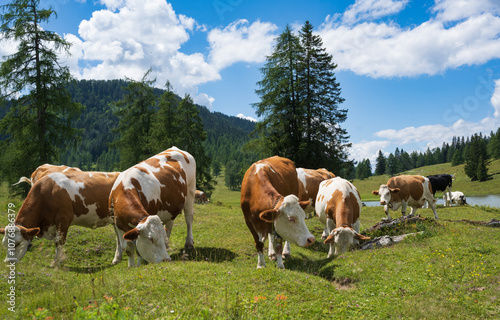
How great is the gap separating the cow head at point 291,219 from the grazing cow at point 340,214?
1.80 m

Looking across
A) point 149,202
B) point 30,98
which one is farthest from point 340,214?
point 30,98

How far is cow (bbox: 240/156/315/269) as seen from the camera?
6660 millimetres

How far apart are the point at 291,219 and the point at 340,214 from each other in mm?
2568

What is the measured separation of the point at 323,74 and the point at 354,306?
94.4 feet

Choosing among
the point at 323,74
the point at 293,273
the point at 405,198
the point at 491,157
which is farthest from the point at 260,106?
the point at 491,157

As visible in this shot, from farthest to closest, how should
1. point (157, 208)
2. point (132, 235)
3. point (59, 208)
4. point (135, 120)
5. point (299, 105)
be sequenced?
point (135, 120)
point (299, 105)
point (59, 208)
point (157, 208)
point (132, 235)

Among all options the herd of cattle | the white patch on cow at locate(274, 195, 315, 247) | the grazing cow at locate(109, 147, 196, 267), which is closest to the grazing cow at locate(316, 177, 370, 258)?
the herd of cattle

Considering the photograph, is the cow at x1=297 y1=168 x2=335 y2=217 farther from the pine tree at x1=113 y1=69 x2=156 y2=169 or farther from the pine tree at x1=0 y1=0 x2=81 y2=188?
the pine tree at x1=113 y1=69 x2=156 y2=169

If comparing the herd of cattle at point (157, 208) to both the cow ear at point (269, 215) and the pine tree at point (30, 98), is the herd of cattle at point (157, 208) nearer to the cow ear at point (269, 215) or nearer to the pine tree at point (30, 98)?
the cow ear at point (269, 215)

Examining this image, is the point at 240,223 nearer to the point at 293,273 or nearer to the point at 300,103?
the point at 293,273

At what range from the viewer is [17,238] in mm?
7340

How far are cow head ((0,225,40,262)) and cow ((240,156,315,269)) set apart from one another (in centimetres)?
556

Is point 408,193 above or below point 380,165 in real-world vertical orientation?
below

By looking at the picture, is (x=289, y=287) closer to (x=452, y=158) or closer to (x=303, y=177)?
(x=303, y=177)
